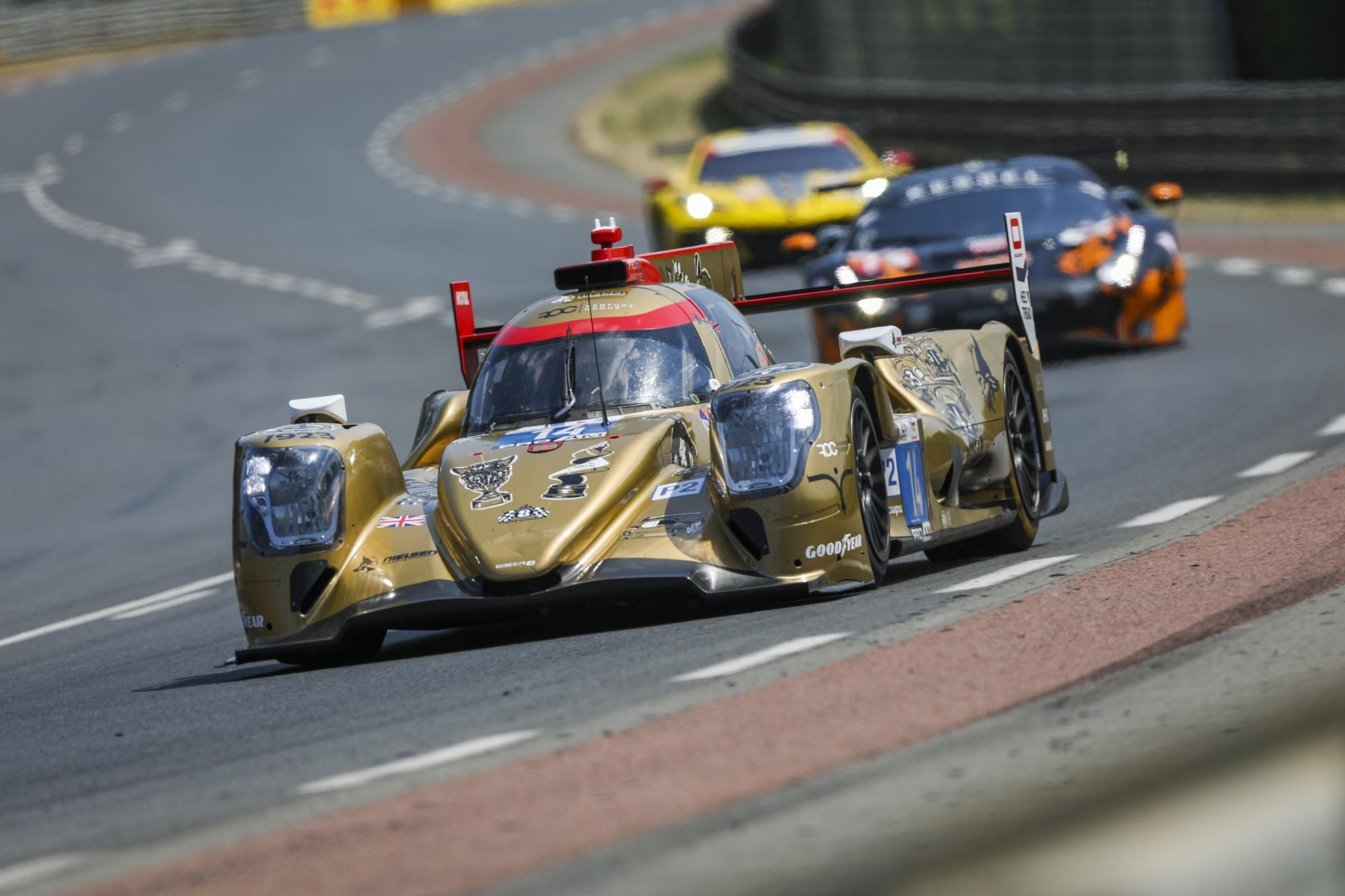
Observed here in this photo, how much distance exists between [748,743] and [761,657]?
1130 mm

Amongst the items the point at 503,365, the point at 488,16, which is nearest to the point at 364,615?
the point at 503,365

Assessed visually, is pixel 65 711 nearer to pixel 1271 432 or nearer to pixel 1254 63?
pixel 1271 432

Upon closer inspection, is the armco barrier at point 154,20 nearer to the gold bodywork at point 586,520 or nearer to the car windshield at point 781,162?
the car windshield at point 781,162

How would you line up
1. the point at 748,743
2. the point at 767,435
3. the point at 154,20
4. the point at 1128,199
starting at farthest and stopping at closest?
1. the point at 154,20
2. the point at 1128,199
3. the point at 767,435
4. the point at 748,743

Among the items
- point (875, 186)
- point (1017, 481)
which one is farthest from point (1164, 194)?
point (1017, 481)

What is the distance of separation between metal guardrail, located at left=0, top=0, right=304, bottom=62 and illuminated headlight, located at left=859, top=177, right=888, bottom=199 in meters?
43.9

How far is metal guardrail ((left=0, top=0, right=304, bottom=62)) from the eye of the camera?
58.0 meters

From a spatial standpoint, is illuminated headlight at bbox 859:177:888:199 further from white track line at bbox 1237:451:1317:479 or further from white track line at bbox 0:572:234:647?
white track line at bbox 0:572:234:647

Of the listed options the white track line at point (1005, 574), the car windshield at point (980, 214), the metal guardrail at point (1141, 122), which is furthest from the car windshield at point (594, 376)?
the metal guardrail at point (1141, 122)

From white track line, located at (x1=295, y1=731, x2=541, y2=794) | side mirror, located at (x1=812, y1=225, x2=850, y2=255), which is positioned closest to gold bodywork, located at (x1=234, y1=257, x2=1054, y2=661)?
white track line, located at (x1=295, y1=731, x2=541, y2=794)

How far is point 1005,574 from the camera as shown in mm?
7266

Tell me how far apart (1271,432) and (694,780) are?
8.04 m

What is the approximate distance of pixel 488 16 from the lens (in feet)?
202

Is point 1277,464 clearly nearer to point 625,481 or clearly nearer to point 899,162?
point 625,481
